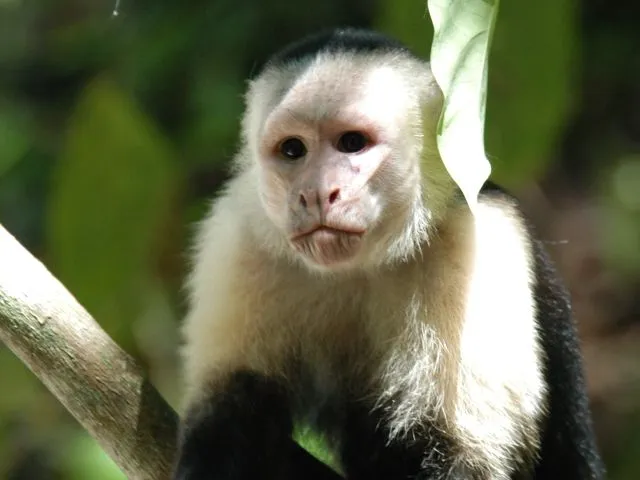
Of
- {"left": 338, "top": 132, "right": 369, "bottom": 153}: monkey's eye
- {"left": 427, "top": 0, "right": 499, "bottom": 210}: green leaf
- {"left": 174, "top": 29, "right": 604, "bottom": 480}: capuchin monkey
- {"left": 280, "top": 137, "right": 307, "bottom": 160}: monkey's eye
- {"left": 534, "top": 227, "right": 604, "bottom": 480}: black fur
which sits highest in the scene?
{"left": 427, "top": 0, "right": 499, "bottom": 210}: green leaf

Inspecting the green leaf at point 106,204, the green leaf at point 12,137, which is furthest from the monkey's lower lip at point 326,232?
the green leaf at point 12,137

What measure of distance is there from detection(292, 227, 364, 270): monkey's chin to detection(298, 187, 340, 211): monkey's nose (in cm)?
4

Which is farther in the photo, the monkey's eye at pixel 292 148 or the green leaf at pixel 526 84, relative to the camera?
the green leaf at pixel 526 84

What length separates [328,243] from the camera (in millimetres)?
1714

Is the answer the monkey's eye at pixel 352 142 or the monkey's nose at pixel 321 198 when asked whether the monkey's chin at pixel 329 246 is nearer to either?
the monkey's nose at pixel 321 198

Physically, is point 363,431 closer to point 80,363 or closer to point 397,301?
point 397,301

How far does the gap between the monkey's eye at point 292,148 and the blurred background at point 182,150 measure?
0.65 metres

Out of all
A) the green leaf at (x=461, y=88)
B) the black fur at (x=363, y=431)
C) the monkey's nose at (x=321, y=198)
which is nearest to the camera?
the green leaf at (x=461, y=88)

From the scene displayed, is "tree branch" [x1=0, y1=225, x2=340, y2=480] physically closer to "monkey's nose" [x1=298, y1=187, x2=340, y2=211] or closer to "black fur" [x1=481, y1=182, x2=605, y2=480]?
"monkey's nose" [x1=298, y1=187, x2=340, y2=211]

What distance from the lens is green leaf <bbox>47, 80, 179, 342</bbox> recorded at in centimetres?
247

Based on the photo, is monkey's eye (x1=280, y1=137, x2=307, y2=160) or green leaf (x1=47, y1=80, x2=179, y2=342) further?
green leaf (x1=47, y1=80, x2=179, y2=342)

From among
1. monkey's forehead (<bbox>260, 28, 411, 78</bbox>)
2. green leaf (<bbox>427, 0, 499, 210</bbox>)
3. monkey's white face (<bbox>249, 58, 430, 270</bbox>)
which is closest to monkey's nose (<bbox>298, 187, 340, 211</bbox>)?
monkey's white face (<bbox>249, 58, 430, 270</bbox>)

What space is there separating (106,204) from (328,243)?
0.96m

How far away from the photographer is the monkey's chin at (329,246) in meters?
1.71
